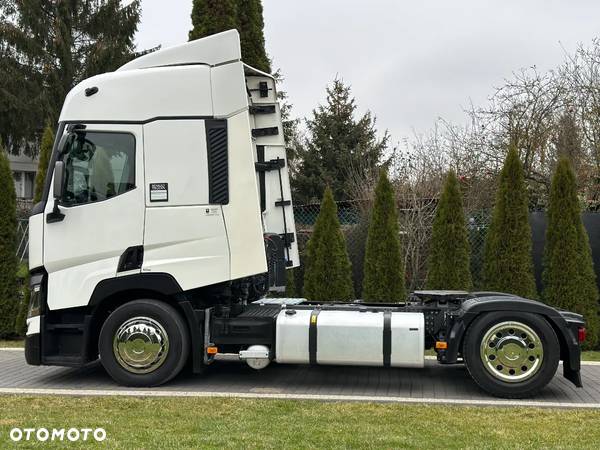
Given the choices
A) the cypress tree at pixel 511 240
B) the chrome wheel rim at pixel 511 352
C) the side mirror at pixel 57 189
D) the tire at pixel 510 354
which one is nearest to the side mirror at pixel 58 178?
the side mirror at pixel 57 189

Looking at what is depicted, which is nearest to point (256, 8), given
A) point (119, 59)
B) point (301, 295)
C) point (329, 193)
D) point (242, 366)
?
point (329, 193)

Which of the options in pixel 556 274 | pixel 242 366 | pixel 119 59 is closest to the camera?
pixel 242 366

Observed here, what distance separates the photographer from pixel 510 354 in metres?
7.06

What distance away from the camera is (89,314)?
7.50 m

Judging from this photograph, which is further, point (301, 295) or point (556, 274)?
point (301, 295)

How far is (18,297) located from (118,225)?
5.17 metres

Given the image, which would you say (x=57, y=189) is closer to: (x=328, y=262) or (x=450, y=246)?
(x=328, y=262)

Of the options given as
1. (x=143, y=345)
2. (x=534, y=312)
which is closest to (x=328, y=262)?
(x=143, y=345)

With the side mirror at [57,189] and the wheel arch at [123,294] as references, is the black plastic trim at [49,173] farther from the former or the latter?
the wheel arch at [123,294]

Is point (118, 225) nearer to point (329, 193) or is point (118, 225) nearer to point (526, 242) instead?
point (329, 193)

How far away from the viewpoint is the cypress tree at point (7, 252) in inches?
437

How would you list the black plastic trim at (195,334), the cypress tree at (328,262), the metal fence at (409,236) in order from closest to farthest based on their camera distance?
the black plastic trim at (195,334)
the cypress tree at (328,262)
the metal fence at (409,236)

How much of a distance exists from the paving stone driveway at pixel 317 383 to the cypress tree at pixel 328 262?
2.73 metres

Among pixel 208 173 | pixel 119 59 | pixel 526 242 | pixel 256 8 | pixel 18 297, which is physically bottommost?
pixel 18 297
